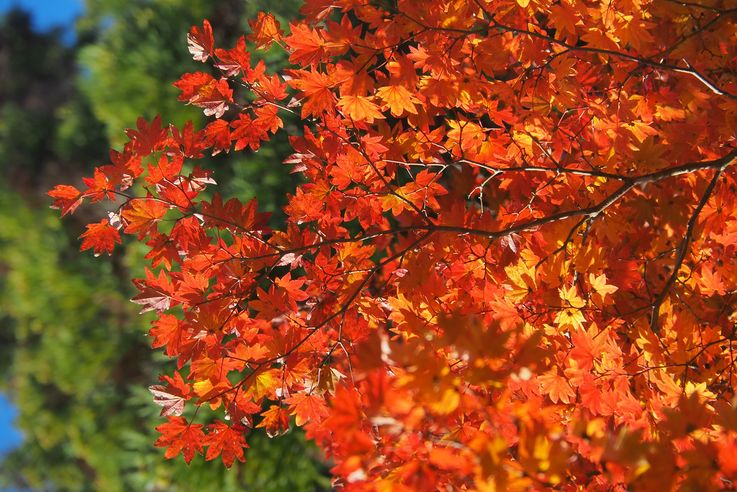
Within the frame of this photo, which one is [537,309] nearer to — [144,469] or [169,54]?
[144,469]

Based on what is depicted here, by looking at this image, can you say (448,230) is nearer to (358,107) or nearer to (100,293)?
(358,107)

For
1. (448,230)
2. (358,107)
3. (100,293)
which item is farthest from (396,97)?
(100,293)

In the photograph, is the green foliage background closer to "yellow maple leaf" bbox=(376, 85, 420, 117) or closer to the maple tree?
the maple tree

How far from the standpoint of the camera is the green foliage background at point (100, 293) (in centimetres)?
480

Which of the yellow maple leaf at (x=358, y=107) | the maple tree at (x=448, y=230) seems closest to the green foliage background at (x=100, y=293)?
the maple tree at (x=448, y=230)

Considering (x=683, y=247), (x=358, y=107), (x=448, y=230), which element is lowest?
(x=683, y=247)

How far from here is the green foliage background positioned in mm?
4801

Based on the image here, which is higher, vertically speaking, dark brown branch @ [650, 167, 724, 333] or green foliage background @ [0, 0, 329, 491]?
dark brown branch @ [650, 167, 724, 333]

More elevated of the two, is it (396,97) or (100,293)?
(396,97)

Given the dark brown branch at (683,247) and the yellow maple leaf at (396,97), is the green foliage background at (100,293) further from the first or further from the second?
the dark brown branch at (683,247)

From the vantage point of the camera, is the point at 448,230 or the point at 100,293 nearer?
the point at 448,230

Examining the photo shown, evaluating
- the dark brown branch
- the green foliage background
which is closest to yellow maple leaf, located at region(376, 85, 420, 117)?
the dark brown branch

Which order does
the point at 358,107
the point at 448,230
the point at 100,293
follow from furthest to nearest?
the point at 100,293 < the point at 358,107 < the point at 448,230

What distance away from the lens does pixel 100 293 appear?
8.21 metres
